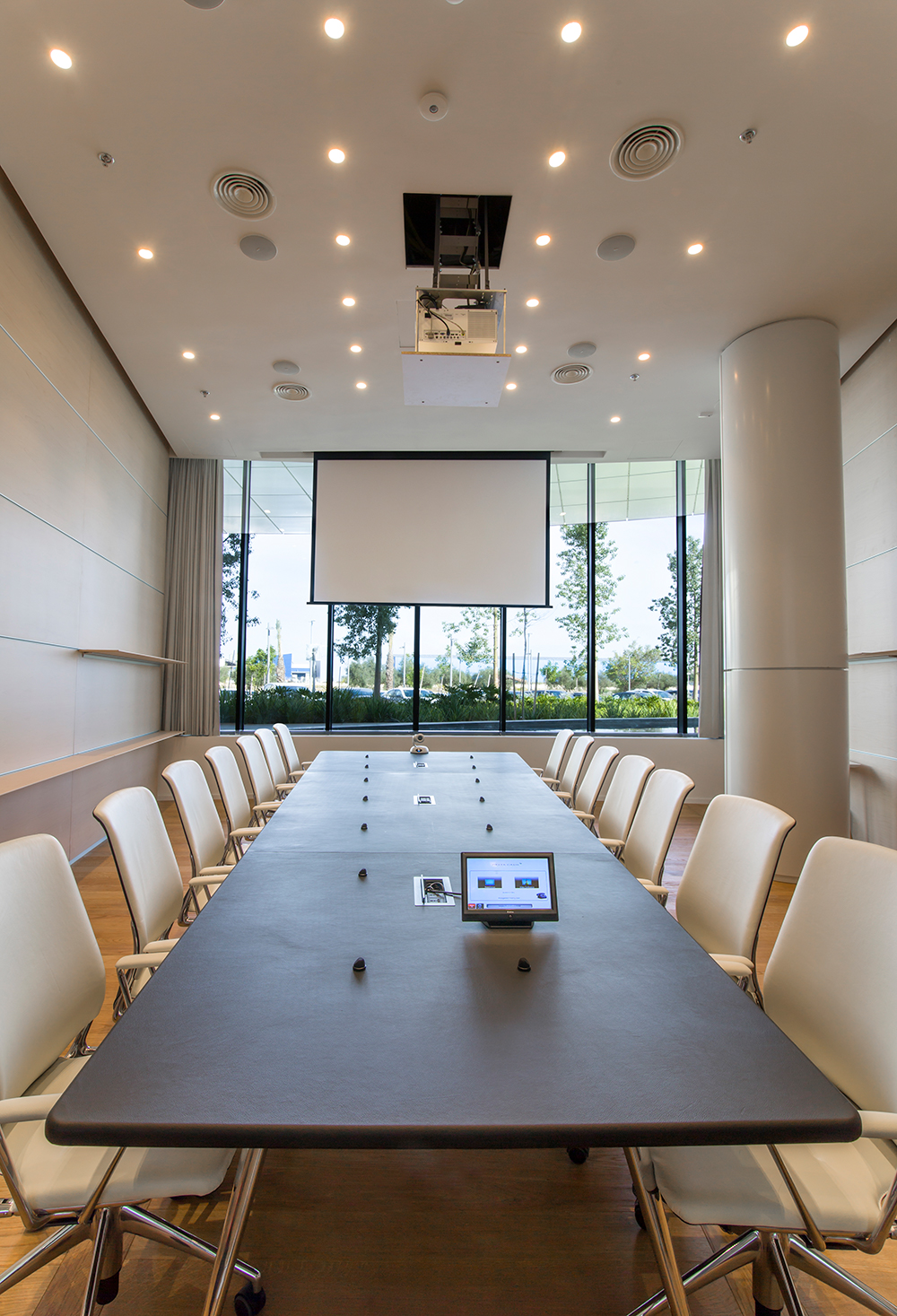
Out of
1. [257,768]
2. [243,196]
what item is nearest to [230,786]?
[257,768]

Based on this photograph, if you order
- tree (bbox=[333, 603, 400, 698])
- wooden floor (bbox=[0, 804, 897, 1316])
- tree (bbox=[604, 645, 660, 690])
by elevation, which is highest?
tree (bbox=[333, 603, 400, 698])

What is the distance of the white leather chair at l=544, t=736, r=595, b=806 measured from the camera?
495 cm

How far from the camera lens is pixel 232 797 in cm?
362

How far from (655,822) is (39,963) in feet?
7.73

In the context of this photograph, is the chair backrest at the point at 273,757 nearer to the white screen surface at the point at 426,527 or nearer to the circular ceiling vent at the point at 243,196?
the white screen surface at the point at 426,527

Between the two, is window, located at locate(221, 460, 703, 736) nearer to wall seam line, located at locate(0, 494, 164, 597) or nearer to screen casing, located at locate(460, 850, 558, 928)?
wall seam line, located at locate(0, 494, 164, 597)

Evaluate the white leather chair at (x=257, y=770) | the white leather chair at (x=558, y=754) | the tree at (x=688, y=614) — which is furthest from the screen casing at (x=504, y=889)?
the tree at (x=688, y=614)

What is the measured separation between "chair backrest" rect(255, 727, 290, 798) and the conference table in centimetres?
278

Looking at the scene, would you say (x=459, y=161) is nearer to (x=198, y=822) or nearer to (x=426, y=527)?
(x=198, y=822)

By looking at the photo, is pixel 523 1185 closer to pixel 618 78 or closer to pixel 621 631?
pixel 618 78

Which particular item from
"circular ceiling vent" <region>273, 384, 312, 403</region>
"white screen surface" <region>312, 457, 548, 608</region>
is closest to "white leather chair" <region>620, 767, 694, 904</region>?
"circular ceiling vent" <region>273, 384, 312, 403</region>

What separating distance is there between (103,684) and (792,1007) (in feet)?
18.7

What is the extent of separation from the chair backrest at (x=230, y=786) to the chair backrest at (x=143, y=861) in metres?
0.87

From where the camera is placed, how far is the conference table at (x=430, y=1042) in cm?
100
